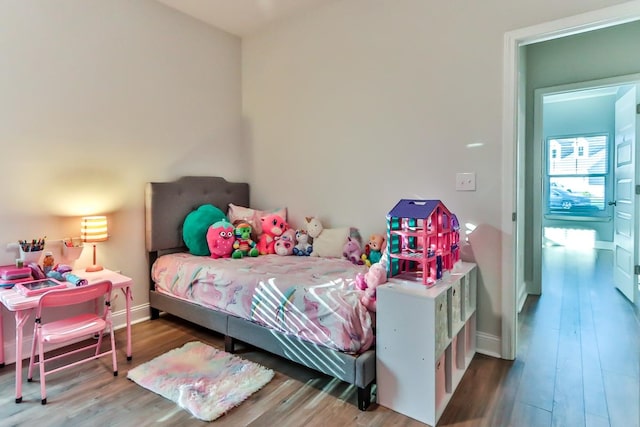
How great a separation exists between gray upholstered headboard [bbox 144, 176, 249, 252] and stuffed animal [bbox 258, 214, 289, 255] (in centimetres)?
56

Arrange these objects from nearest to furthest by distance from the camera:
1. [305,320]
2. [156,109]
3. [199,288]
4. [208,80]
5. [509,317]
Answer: [305,320] < [509,317] < [199,288] < [156,109] < [208,80]

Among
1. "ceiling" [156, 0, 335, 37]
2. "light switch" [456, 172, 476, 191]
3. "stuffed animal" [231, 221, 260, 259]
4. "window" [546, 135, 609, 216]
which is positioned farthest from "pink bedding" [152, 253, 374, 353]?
"window" [546, 135, 609, 216]

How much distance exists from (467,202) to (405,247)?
704 millimetres

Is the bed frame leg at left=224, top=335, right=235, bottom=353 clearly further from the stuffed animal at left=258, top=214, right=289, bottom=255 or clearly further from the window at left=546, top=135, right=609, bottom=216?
the window at left=546, top=135, right=609, bottom=216

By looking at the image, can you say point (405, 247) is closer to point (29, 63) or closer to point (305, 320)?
point (305, 320)

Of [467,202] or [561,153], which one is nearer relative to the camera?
[467,202]

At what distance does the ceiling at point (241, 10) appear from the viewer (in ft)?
10.3

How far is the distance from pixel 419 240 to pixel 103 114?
2.55m

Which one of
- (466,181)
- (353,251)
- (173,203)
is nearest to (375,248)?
(353,251)

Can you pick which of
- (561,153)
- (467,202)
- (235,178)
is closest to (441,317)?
(467,202)

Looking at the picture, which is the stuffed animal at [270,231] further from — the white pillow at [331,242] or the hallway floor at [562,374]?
the hallway floor at [562,374]

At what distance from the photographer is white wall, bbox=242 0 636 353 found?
241 centimetres

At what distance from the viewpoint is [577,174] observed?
701 cm

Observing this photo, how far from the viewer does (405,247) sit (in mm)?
2113
